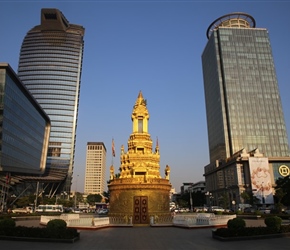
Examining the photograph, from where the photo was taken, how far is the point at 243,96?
10238 centimetres

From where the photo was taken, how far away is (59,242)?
18.4m

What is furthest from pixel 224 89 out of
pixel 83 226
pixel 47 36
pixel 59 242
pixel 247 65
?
pixel 47 36

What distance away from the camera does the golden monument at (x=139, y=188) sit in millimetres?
34375

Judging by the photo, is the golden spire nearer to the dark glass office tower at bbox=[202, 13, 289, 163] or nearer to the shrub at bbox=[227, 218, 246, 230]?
the shrub at bbox=[227, 218, 246, 230]

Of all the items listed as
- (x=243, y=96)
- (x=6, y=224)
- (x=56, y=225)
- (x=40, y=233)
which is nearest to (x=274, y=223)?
(x=56, y=225)

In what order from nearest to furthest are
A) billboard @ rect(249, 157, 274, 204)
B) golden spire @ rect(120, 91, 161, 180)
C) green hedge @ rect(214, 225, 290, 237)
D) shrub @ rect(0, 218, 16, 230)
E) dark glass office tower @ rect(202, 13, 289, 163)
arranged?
green hedge @ rect(214, 225, 290, 237) → shrub @ rect(0, 218, 16, 230) → golden spire @ rect(120, 91, 161, 180) → billboard @ rect(249, 157, 274, 204) → dark glass office tower @ rect(202, 13, 289, 163)

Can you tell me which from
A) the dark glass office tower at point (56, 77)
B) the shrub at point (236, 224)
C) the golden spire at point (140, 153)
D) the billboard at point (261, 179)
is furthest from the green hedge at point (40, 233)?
the dark glass office tower at point (56, 77)

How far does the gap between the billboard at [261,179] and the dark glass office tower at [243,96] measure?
463 inches

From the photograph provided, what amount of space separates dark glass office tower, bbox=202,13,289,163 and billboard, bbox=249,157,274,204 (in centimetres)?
1177

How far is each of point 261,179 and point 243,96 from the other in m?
→ 35.4

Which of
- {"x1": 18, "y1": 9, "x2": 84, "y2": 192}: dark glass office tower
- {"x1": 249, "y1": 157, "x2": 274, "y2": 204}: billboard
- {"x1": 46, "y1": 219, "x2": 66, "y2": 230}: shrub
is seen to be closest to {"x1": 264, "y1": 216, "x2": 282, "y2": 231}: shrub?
{"x1": 46, "y1": 219, "x2": 66, "y2": 230}: shrub

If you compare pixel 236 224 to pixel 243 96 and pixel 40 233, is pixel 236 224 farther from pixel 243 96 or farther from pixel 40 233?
pixel 243 96

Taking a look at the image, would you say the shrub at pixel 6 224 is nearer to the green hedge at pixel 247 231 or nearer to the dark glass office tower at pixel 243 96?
the green hedge at pixel 247 231

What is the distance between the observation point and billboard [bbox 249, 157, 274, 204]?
3187 inches
